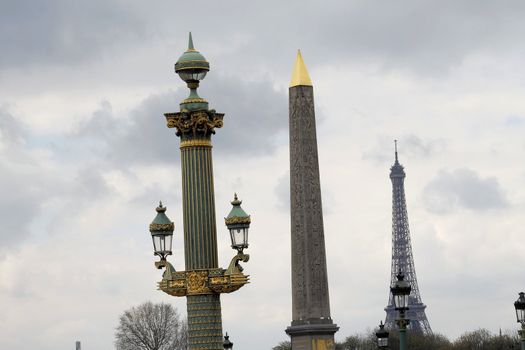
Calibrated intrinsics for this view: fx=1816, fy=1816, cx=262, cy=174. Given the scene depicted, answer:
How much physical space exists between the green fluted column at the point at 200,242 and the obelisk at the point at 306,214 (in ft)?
122

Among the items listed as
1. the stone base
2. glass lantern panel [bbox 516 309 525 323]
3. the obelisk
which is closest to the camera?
glass lantern panel [bbox 516 309 525 323]

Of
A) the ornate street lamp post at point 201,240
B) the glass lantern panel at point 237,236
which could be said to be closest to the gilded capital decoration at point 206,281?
the ornate street lamp post at point 201,240

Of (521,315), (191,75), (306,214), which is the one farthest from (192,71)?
(306,214)

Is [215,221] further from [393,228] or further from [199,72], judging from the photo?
[393,228]

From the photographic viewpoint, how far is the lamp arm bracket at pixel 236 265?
2441cm

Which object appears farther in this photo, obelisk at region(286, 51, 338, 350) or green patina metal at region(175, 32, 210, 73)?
obelisk at region(286, 51, 338, 350)

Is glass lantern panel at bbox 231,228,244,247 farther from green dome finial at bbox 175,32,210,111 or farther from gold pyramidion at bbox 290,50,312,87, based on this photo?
gold pyramidion at bbox 290,50,312,87

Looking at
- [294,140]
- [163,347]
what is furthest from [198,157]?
[163,347]

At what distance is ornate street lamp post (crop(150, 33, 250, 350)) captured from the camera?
2444 cm

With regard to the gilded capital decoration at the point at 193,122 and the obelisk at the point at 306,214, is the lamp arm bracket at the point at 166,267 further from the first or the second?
the obelisk at the point at 306,214

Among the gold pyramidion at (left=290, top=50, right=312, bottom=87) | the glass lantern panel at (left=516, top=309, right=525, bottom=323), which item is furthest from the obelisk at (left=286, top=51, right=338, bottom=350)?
the glass lantern panel at (left=516, top=309, right=525, bottom=323)

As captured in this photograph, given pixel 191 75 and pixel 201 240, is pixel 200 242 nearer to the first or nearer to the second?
pixel 201 240

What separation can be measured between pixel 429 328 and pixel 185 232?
12564 centimetres

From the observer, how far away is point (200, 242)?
80.7 ft
